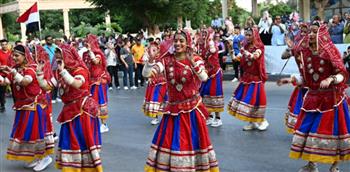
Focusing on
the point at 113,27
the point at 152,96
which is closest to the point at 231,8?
the point at 113,27

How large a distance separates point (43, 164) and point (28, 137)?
47 centimetres

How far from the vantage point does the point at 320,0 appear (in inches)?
1142

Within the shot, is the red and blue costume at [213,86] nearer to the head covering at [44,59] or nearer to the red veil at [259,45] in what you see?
the red veil at [259,45]

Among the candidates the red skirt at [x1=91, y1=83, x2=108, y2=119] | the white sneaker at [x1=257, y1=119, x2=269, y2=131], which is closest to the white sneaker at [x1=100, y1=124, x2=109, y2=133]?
the red skirt at [x1=91, y1=83, x2=108, y2=119]

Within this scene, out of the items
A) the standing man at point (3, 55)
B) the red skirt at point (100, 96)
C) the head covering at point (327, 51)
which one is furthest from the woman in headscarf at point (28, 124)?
the standing man at point (3, 55)

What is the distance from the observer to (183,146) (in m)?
5.67

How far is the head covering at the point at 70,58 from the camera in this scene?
611 cm

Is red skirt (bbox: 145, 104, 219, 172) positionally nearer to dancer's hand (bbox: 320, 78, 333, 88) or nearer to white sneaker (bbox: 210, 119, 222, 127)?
dancer's hand (bbox: 320, 78, 333, 88)

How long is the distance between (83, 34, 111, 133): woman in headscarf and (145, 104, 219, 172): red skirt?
13.2ft

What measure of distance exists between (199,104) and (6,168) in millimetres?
3281

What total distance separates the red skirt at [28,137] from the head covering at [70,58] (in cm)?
138

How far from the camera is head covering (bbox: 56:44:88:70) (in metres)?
6.11

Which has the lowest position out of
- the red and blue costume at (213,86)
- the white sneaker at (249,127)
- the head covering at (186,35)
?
the white sneaker at (249,127)

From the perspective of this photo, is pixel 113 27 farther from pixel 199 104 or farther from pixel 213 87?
pixel 199 104
